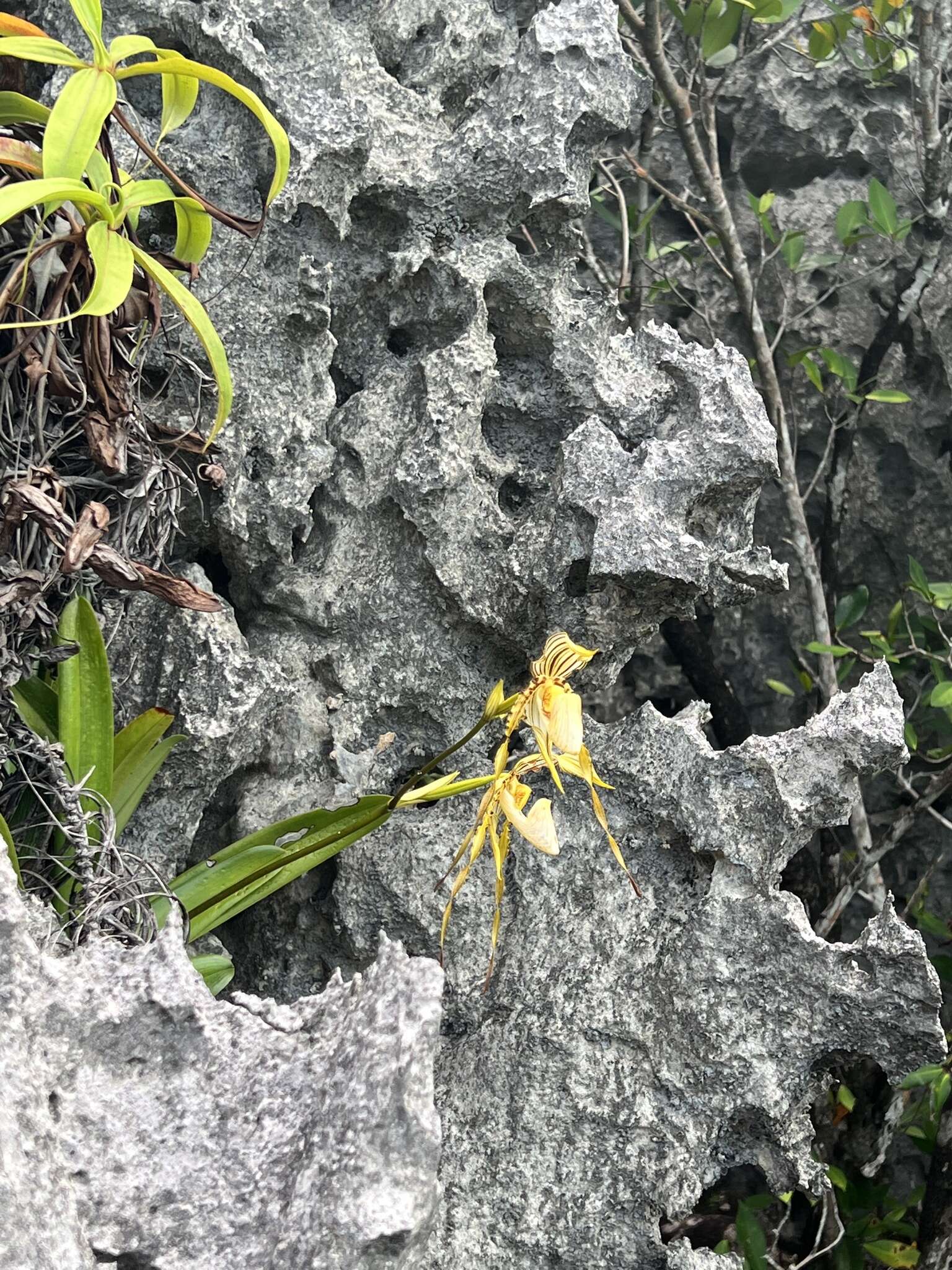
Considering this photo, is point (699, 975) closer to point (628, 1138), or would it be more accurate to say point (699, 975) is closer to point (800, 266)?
point (628, 1138)

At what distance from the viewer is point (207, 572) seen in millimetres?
1472

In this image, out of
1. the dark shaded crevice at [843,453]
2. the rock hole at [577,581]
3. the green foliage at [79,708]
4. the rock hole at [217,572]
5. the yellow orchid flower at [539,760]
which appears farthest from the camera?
the dark shaded crevice at [843,453]

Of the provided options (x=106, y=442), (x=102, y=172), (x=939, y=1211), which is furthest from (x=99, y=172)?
(x=939, y=1211)

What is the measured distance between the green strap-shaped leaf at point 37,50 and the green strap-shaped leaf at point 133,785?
0.63 metres

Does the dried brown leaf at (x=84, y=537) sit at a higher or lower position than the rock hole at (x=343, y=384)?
higher

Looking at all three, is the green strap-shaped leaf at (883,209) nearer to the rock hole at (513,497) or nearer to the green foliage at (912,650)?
the green foliage at (912,650)

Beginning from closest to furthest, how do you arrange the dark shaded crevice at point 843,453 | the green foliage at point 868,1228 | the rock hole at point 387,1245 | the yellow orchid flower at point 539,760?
the rock hole at point 387,1245
the yellow orchid flower at point 539,760
the green foliage at point 868,1228
the dark shaded crevice at point 843,453

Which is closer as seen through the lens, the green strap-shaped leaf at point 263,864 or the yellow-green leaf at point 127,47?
the yellow-green leaf at point 127,47

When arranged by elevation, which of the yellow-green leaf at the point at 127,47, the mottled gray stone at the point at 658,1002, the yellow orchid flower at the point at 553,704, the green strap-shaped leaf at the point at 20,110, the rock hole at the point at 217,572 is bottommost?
A: the mottled gray stone at the point at 658,1002

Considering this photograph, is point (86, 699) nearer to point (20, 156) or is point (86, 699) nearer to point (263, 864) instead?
point (263, 864)

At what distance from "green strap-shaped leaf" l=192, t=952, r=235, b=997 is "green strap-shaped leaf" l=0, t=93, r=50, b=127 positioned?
2.58 feet

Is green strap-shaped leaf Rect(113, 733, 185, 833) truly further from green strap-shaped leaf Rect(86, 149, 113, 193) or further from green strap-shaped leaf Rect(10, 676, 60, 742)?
green strap-shaped leaf Rect(86, 149, 113, 193)

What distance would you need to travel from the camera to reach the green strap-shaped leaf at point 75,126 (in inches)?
36.5

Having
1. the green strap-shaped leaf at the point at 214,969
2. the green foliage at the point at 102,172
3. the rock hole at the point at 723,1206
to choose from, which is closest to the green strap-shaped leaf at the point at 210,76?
the green foliage at the point at 102,172
